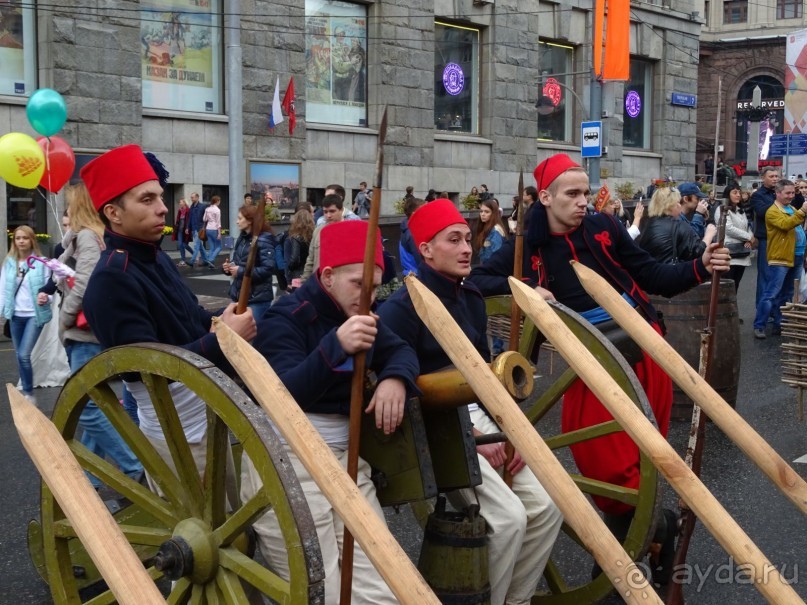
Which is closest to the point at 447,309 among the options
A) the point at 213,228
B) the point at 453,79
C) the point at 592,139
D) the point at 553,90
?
the point at 592,139

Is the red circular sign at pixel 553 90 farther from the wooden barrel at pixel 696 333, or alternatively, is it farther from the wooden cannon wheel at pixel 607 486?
the wooden cannon wheel at pixel 607 486

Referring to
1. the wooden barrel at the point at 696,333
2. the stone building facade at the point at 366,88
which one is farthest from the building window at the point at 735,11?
the wooden barrel at the point at 696,333

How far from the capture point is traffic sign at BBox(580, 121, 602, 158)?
20047 mm

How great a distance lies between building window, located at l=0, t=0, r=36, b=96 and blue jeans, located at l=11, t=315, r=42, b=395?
1181 cm

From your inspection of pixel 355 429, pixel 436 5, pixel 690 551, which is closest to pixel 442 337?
pixel 355 429

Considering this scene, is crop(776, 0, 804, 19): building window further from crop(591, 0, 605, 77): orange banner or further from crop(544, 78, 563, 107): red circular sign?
crop(591, 0, 605, 77): orange banner

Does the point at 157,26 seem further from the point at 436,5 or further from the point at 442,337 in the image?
the point at 442,337

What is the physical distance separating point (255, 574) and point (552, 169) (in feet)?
9.27

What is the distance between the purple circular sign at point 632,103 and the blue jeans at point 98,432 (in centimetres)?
3051

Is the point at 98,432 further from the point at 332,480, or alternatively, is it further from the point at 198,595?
the point at 332,480

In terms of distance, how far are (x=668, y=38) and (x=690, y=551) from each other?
32.4 metres

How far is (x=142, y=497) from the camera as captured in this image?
10.7ft

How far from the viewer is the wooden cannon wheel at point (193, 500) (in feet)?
8.56

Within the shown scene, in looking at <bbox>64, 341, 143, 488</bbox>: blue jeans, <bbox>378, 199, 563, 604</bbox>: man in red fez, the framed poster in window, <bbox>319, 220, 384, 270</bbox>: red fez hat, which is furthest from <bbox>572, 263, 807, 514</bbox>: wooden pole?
the framed poster in window
